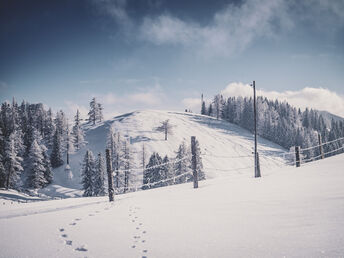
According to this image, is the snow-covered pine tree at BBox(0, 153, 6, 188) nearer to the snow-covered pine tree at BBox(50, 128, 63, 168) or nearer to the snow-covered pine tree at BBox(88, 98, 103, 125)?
the snow-covered pine tree at BBox(50, 128, 63, 168)

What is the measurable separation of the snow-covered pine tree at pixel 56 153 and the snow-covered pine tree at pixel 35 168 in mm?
11112

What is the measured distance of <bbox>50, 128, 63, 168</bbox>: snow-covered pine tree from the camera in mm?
52709

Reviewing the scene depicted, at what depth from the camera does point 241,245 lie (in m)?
2.79

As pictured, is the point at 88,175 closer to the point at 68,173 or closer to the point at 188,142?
the point at 68,173

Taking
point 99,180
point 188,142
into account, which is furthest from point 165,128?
point 99,180

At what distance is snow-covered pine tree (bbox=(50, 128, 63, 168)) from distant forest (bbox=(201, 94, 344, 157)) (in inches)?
3171

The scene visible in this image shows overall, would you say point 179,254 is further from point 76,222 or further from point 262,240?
point 76,222

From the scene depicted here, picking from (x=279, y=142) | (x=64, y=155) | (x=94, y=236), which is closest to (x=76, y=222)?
(x=94, y=236)

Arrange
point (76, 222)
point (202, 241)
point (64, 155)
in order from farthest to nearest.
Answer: point (64, 155), point (76, 222), point (202, 241)

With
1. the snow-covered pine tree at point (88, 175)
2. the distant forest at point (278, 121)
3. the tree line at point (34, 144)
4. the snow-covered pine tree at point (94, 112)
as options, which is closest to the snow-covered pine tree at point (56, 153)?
the tree line at point (34, 144)

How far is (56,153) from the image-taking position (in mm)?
53438

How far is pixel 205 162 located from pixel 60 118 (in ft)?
166

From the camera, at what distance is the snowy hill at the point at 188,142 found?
55.8 metres

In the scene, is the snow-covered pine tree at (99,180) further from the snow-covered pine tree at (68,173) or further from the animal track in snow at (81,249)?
the animal track in snow at (81,249)
